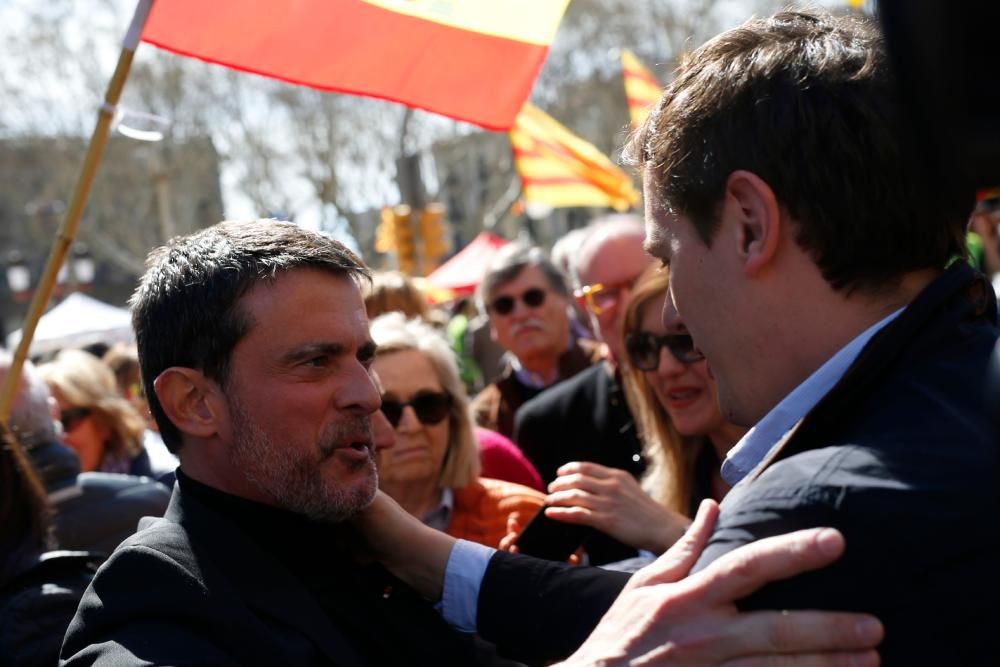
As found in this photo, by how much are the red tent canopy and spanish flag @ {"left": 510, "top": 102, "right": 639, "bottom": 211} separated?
13.3ft

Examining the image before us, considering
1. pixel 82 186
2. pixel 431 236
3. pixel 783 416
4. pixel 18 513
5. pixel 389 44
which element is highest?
pixel 389 44

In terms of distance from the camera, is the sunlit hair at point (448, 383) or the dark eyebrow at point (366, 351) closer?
the dark eyebrow at point (366, 351)

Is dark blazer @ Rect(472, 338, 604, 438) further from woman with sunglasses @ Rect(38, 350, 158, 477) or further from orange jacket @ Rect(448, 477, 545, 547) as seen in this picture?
orange jacket @ Rect(448, 477, 545, 547)

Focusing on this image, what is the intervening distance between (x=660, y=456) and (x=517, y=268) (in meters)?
2.58

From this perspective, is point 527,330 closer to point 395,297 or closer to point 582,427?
point 395,297

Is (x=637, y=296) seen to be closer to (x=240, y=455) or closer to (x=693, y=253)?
(x=240, y=455)

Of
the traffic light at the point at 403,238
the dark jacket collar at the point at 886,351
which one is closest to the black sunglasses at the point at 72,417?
the dark jacket collar at the point at 886,351

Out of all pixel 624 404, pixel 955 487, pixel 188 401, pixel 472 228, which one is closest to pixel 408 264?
pixel 624 404

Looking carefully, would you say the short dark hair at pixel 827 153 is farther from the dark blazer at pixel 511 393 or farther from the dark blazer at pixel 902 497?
the dark blazer at pixel 511 393

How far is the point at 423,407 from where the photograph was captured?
12.5 feet

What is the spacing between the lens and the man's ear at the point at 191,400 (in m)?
2.27

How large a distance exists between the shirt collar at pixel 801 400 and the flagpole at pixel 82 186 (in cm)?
200

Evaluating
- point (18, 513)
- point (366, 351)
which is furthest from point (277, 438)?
point (18, 513)

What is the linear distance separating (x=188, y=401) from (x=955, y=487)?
1528 mm
